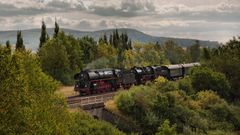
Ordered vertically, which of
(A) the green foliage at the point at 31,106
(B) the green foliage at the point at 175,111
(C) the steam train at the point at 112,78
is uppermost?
(A) the green foliage at the point at 31,106

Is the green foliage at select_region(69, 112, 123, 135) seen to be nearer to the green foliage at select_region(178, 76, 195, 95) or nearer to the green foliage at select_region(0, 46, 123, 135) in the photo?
the green foliage at select_region(0, 46, 123, 135)

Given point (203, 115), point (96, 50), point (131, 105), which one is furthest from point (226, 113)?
point (96, 50)

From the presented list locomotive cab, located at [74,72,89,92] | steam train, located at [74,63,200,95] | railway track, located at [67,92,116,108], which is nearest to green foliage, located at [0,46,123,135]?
railway track, located at [67,92,116,108]

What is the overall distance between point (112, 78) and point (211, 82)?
16361 millimetres

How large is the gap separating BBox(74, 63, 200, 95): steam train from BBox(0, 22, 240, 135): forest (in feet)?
17.9

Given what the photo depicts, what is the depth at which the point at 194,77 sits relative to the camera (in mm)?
66188

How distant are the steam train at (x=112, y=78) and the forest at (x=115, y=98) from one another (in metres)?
5.46

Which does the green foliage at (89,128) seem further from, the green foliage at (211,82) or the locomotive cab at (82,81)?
the green foliage at (211,82)

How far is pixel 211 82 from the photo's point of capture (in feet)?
212

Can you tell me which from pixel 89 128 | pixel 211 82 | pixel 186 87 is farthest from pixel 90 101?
pixel 211 82

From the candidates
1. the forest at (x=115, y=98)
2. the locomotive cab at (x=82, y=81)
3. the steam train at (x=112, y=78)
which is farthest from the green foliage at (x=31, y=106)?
the steam train at (x=112, y=78)

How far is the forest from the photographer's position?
23.5 metres

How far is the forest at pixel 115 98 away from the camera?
23.5 metres

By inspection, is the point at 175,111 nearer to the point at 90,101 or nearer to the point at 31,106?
the point at 90,101
